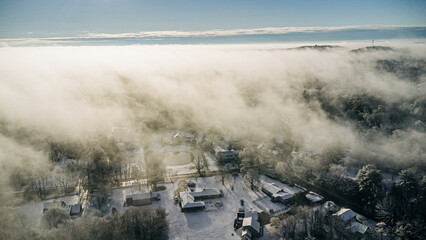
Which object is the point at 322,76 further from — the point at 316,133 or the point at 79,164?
the point at 79,164

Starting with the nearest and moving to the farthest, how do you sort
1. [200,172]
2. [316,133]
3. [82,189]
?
1. [82,189]
2. [200,172]
3. [316,133]

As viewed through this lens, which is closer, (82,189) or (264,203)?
(264,203)

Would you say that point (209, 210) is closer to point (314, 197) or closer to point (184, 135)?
point (314, 197)

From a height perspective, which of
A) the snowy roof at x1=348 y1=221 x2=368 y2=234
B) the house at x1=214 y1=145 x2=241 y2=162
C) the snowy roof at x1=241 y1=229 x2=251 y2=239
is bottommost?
the snowy roof at x1=348 y1=221 x2=368 y2=234

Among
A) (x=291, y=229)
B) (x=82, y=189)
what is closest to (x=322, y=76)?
(x=291, y=229)

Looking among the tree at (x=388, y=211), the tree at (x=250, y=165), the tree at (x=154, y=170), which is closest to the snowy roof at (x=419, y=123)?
the tree at (x=388, y=211)

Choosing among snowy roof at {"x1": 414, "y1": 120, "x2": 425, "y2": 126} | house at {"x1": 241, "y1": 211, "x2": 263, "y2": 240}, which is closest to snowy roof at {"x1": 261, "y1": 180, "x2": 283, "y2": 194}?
house at {"x1": 241, "y1": 211, "x2": 263, "y2": 240}

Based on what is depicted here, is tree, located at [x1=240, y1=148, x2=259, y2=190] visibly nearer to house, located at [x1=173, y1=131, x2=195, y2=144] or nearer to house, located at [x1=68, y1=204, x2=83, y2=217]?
house, located at [x1=173, y1=131, x2=195, y2=144]
